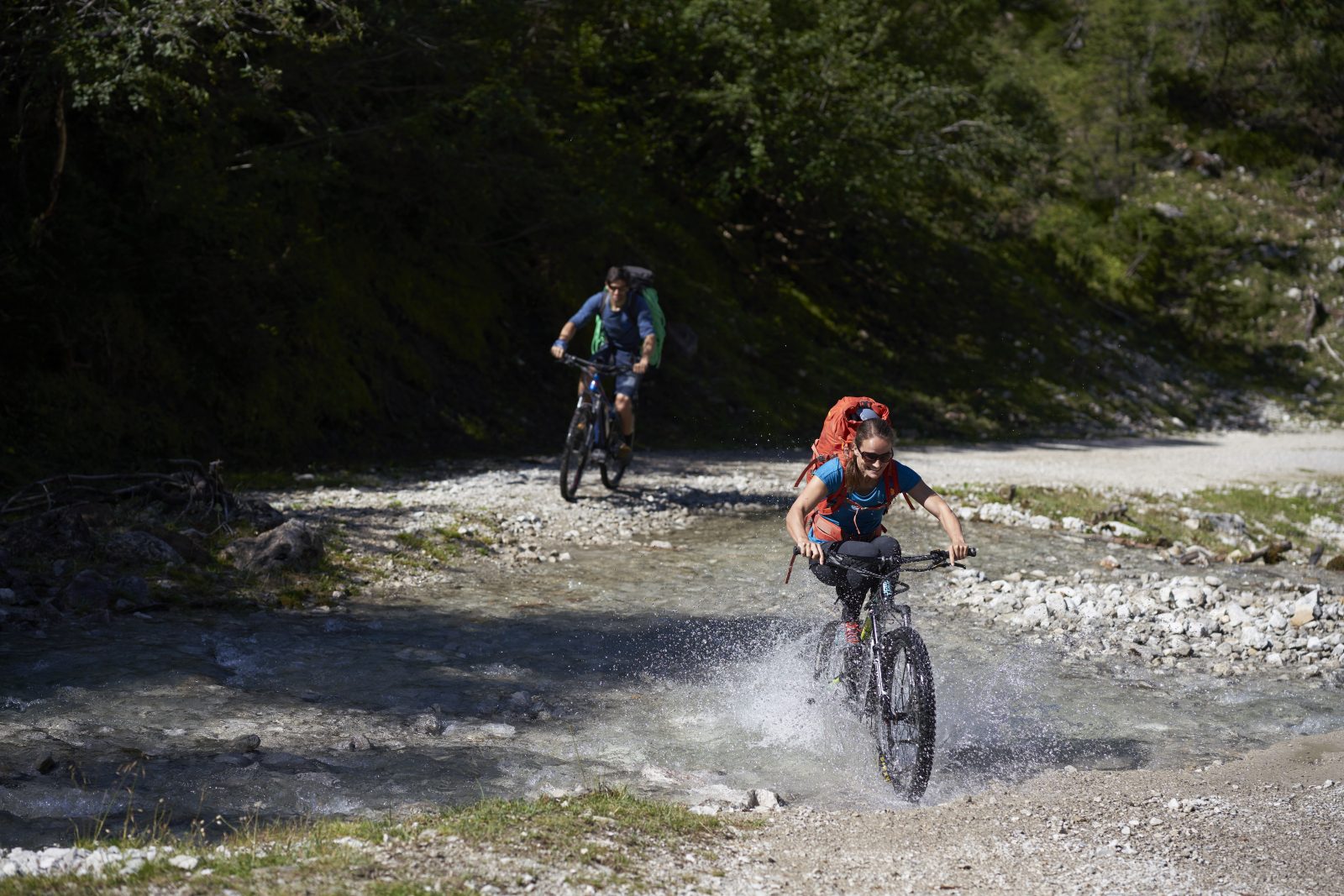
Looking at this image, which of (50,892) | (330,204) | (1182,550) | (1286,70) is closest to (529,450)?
(330,204)

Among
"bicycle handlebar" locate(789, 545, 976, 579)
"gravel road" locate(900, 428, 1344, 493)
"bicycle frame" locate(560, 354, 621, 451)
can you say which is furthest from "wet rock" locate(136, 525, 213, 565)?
"gravel road" locate(900, 428, 1344, 493)

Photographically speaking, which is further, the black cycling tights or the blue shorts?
the blue shorts

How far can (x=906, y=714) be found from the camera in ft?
18.4

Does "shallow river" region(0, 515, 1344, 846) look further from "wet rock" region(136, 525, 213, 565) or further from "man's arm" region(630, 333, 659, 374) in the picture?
"man's arm" region(630, 333, 659, 374)

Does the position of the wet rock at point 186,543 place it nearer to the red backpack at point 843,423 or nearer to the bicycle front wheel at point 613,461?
the bicycle front wheel at point 613,461

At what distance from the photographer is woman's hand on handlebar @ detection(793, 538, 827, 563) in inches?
222

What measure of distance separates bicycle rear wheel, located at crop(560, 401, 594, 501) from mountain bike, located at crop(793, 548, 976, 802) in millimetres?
6805

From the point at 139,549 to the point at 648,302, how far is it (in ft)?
18.5

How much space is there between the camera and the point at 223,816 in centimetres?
486

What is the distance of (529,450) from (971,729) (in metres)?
11.5

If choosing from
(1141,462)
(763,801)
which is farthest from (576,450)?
(1141,462)

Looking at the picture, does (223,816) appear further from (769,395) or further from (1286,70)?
(1286,70)

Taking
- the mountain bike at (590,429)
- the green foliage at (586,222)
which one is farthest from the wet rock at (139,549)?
the mountain bike at (590,429)

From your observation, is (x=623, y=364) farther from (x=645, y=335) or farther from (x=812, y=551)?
(x=812, y=551)
